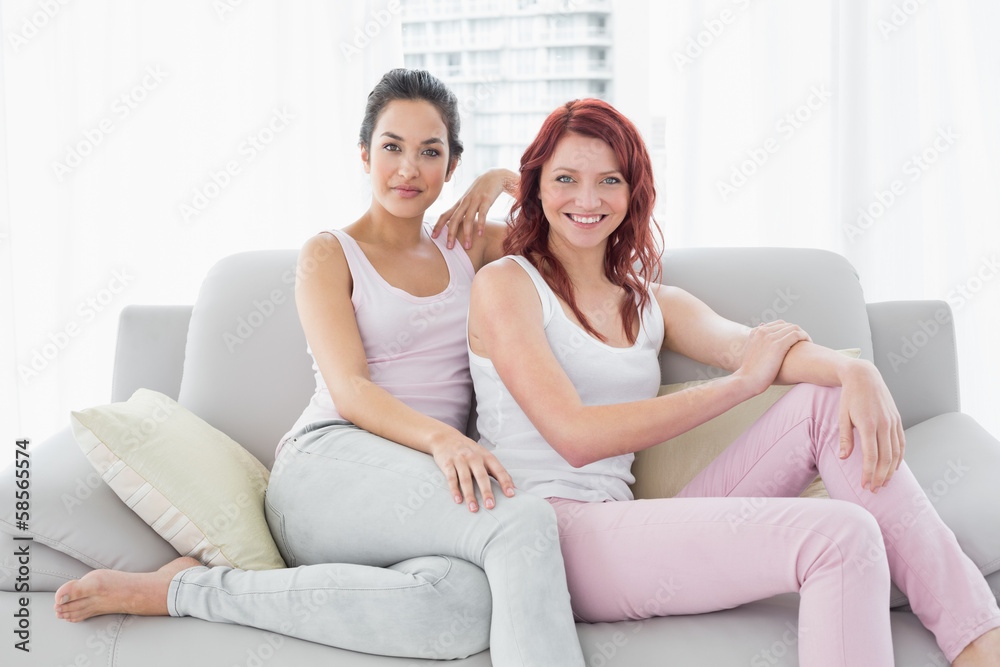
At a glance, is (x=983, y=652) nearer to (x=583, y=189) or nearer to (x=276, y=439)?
(x=583, y=189)

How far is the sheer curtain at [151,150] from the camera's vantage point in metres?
2.59

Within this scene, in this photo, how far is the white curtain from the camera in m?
2.44

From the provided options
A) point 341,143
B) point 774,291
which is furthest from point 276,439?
point 341,143

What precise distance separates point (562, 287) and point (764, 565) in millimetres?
609

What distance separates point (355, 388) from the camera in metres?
1.41

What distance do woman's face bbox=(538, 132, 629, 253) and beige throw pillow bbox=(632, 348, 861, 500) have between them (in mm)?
442

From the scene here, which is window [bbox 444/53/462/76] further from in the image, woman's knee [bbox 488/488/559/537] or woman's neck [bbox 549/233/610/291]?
woman's knee [bbox 488/488/559/537]

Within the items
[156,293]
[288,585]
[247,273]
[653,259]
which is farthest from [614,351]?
[156,293]

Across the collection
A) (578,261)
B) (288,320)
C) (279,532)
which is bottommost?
(279,532)

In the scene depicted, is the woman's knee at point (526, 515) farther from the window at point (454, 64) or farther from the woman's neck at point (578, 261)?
the window at point (454, 64)

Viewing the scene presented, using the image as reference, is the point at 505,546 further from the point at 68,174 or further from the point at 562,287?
the point at 68,174

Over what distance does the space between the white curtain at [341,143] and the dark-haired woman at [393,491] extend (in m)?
1.08

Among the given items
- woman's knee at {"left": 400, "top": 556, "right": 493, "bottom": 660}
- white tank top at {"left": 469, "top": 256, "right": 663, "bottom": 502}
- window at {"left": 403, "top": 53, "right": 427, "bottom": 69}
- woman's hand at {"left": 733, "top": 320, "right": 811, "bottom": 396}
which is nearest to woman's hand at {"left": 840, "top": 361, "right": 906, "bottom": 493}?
woman's hand at {"left": 733, "top": 320, "right": 811, "bottom": 396}

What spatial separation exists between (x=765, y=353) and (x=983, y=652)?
55 centimetres
